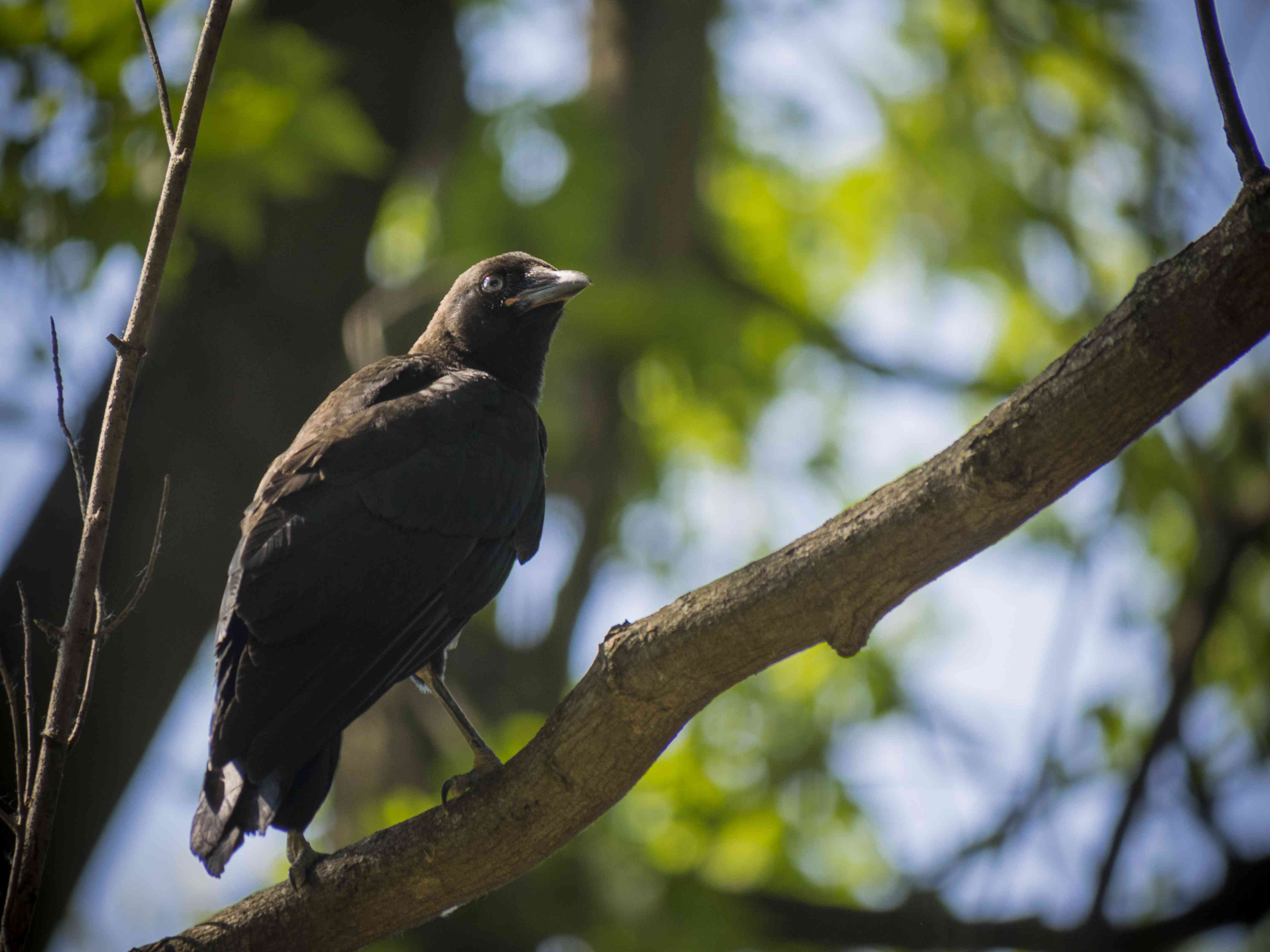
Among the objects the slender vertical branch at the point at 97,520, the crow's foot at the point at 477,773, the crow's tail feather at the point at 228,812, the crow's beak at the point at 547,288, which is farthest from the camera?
the crow's beak at the point at 547,288

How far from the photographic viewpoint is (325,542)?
2.99 m

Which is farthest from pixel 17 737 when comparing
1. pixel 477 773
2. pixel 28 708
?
pixel 477 773

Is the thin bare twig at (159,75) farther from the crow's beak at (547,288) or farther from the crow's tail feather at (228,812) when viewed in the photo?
the crow's beak at (547,288)

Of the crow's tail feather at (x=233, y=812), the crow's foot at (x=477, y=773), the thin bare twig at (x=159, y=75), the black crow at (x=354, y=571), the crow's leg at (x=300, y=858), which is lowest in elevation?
the crow's foot at (x=477, y=773)

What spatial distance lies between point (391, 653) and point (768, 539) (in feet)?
17.5

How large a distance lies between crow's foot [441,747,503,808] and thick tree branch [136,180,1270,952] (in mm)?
282

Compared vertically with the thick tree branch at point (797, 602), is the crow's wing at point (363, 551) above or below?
above

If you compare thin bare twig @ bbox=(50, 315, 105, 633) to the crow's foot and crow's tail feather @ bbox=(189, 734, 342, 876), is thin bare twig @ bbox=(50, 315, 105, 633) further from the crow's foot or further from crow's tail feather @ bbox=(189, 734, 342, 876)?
the crow's foot

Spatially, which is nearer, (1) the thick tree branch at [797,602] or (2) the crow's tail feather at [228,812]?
(1) the thick tree branch at [797,602]

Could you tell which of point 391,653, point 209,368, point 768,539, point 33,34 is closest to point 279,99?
point 33,34

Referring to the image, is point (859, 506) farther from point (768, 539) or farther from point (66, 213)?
point (768, 539)

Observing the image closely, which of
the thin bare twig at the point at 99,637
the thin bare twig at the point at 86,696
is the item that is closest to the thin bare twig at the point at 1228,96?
the thin bare twig at the point at 99,637

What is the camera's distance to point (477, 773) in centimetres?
313

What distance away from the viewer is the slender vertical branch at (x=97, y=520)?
2.21 m
